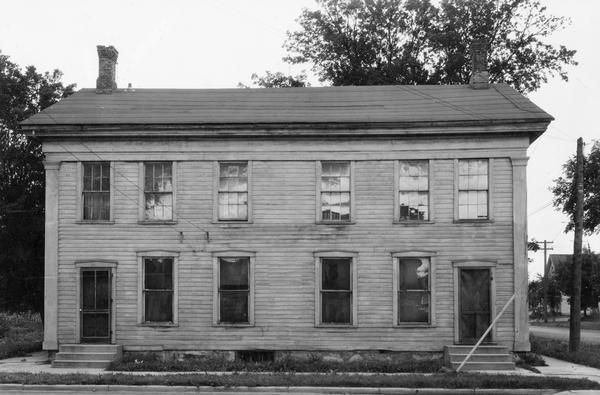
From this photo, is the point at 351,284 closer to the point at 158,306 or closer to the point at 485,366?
the point at 485,366

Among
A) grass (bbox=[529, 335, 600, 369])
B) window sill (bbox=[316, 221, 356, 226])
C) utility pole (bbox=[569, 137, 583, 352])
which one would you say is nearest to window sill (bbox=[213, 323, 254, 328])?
window sill (bbox=[316, 221, 356, 226])

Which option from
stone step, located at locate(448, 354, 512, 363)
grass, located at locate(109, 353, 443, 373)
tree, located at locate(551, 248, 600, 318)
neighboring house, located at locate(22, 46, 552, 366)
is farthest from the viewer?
tree, located at locate(551, 248, 600, 318)

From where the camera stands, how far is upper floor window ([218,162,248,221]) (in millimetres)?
19938

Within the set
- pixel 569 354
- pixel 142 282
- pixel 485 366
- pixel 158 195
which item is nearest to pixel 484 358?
pixel 485 366

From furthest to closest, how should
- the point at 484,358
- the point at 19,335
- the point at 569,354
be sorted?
the point at 19,335 < the point at 569,354 < the point at 484,358

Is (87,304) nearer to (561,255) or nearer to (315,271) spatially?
(315,271)

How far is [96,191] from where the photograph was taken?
20.0 m

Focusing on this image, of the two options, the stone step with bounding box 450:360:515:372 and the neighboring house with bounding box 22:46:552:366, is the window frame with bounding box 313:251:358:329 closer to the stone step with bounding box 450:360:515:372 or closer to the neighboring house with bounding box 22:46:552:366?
the neighboring house with bounding box 22:46:552:366

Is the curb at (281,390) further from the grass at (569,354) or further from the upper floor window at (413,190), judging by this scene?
the upper floor window at (413,190)

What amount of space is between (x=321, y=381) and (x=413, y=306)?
194 inches

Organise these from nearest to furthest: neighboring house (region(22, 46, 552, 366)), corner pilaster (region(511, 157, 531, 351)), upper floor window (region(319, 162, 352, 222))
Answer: corner pilaster (region(511, 157, 531, 351))
neighboring house (region(22, 46, 552, 366))
upper floor window (region(319, 162, 352, 222))

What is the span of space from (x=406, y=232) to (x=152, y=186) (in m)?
7.34

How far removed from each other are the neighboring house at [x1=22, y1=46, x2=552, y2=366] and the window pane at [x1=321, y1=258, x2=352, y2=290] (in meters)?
0.04

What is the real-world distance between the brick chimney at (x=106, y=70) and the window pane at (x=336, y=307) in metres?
9.68
